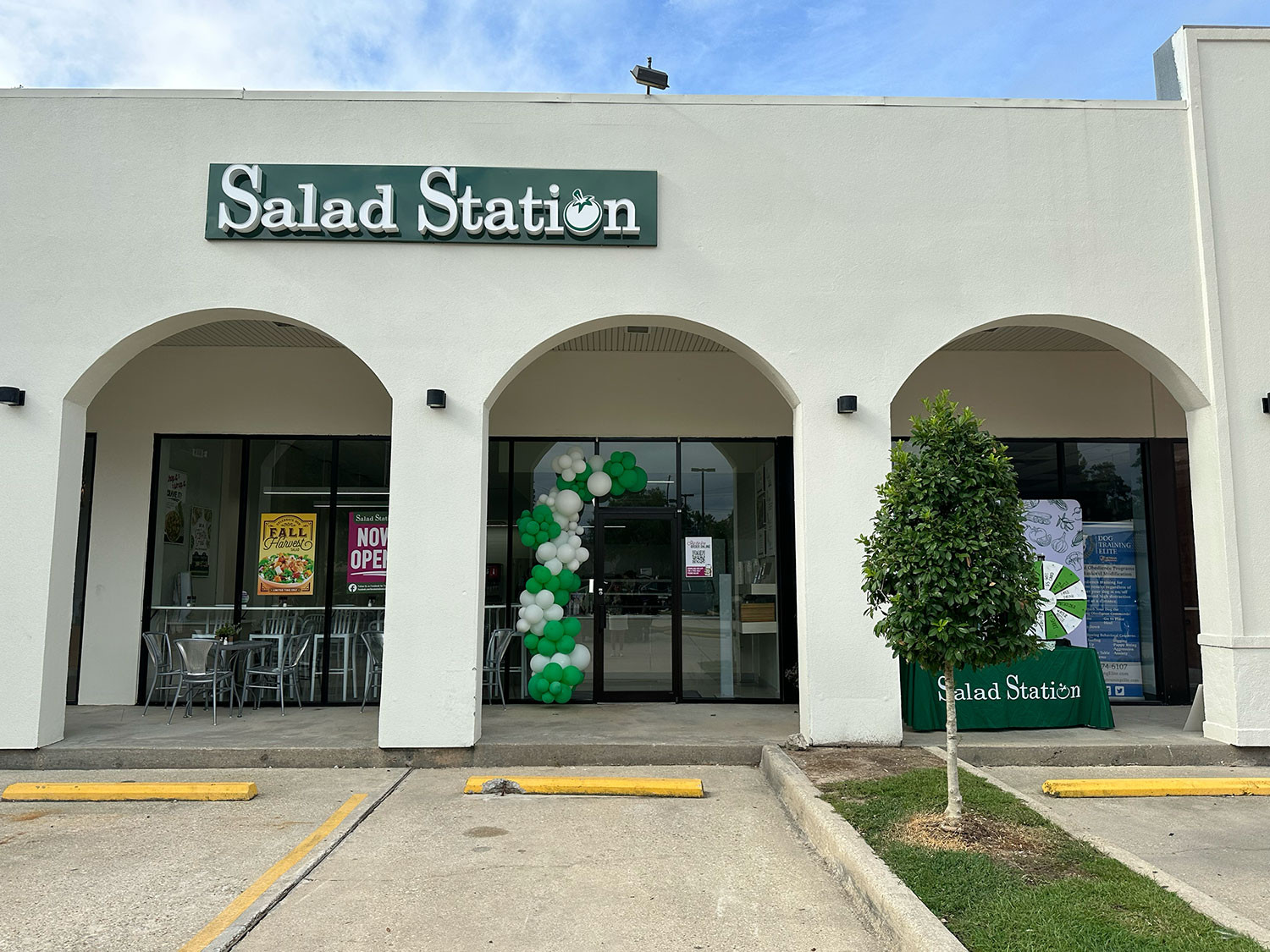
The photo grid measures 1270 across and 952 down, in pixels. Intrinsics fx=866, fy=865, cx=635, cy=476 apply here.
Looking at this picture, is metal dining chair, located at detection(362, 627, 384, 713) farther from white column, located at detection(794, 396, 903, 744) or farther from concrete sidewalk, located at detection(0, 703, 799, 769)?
white column, located at detection(794, 396, 903, 744)

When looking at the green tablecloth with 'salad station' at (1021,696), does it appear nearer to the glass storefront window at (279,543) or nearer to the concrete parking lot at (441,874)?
the concrete parking lot at (441,874)

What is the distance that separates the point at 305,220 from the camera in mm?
7340

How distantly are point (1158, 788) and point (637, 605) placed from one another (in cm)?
522

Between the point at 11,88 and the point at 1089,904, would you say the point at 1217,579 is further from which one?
the point at 11,88

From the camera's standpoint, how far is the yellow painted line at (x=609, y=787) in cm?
622

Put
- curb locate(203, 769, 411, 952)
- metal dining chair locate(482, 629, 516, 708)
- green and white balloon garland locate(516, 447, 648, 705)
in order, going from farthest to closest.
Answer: metal dining chair locate(482, 629, 516, 708), green and white balloon garland locate(516, 447, 648, 705), curb locate(203, 769, 411, 952)

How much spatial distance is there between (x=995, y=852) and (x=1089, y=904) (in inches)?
29.1

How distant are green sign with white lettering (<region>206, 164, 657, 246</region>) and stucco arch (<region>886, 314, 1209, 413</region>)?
106 inches

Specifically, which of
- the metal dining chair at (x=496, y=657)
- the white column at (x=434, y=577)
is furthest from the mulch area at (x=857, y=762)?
the metal dining chair at (x=496, y=657)

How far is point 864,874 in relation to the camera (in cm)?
422

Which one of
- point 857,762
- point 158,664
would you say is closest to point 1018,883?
point 857,762

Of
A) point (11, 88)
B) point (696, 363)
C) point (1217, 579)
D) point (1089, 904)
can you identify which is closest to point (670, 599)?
point (696, 363)

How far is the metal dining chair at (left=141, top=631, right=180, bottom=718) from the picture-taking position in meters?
8.38

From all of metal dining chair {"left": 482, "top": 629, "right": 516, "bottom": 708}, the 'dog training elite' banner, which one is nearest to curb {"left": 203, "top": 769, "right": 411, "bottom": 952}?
metal dining chair {"left": 482, "top": 629, "right": 516, "bottom": 708}
